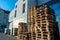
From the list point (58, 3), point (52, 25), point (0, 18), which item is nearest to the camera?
point (52, 25)

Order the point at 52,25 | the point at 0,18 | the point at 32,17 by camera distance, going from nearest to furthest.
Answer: the point at 52,25 < the point at 32,17 < the point at 0,18

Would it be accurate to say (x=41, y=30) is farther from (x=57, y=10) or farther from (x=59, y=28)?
(x=57, y=10)

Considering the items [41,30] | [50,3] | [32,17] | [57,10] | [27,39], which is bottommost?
[27,39]

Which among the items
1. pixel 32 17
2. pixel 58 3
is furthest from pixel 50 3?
pixel 32 17

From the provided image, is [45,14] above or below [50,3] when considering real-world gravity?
below

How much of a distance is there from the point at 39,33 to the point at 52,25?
115 centimetres

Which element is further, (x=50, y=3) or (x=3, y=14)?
(x=3, y=14)

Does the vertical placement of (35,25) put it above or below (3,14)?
below

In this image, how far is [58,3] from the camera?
595 inches

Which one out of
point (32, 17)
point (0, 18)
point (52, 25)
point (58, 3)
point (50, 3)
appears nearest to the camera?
point (52, 25)

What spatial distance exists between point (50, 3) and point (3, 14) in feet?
93.0

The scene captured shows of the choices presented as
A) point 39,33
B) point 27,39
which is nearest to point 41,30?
point 39,33

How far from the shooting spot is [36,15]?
31.9 feet

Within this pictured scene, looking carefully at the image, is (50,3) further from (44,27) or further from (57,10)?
(44,27)
